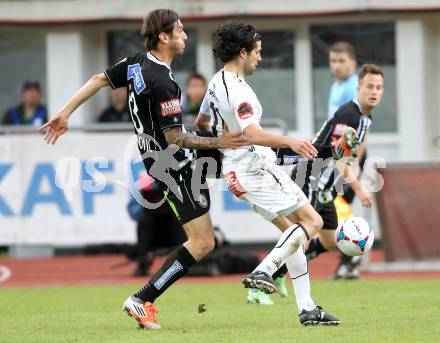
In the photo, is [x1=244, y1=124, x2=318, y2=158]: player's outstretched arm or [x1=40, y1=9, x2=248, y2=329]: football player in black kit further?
[x1=40, y1=9, x2=248, y2=329]: football player in black kit

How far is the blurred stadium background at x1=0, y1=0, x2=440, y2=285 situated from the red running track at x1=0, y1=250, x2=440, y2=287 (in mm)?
232

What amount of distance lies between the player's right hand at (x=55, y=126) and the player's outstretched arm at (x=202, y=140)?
0.84 metres

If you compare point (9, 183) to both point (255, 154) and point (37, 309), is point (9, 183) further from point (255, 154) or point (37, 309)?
point (255, 154)

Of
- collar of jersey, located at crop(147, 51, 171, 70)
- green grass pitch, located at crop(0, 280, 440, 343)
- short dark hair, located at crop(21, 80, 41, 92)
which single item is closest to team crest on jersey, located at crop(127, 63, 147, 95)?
collar of jersey, located at crop(147, 51, 171, 70)

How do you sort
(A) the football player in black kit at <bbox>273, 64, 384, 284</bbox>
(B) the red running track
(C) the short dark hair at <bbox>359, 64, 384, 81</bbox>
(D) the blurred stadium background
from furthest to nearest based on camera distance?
(D) the blurred stadium background
(B) the red running track
(C) the short dark hair at <bbox>359, 64, 384, 81</bbox>
(A) the football player in black kit at <bbox>273, 64, 384, 284</bbox>

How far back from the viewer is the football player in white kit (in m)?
8.63

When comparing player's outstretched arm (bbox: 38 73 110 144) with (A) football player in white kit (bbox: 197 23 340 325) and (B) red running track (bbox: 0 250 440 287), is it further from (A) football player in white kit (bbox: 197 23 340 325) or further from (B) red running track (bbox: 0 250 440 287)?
(B) red running track (bbox: 0 250 440 287)

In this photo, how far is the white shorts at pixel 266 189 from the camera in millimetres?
8805

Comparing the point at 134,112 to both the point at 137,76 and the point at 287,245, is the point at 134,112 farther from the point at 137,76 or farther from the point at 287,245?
the point at 287,245

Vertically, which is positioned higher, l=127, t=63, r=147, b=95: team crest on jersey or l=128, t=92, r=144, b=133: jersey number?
l=127, t=63, r=147, b=95: team crest on jersey

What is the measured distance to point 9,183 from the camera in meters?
15.6

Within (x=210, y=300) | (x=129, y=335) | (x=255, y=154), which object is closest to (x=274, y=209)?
(x=255, y=154)

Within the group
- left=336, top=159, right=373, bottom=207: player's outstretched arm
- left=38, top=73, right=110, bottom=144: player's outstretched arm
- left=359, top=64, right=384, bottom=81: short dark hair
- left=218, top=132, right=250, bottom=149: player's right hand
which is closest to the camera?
left=218, top=132, right=250, bottom=149: player's right hand

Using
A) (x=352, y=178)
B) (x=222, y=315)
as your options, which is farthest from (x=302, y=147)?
(x=352, y=178)
